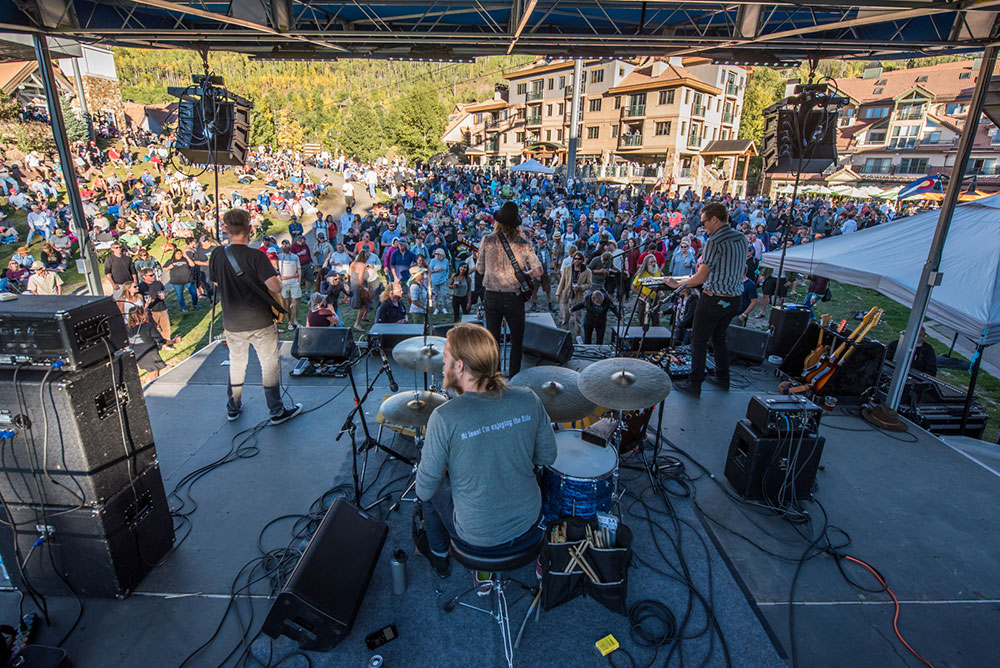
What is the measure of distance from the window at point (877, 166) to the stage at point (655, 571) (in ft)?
167

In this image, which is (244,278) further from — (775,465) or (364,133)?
(364,133)

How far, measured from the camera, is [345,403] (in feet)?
16.9

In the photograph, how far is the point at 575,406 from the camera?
3.38 meters

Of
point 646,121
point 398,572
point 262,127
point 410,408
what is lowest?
point 398,572

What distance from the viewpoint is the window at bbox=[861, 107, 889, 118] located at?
43156 mm

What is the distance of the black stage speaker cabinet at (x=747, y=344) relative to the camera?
638 cm

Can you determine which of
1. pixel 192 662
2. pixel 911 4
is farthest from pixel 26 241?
pixel 911 4

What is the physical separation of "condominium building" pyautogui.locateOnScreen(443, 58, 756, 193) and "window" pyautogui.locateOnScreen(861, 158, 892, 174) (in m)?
11.5

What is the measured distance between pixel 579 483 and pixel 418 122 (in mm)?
42852

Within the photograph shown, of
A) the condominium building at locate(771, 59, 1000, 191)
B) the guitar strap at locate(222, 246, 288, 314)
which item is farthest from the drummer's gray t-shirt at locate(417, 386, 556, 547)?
the condominium building at locate(771, 59, 1000, 191)

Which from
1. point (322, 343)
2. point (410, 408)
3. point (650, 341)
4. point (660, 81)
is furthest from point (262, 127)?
point (410, 408)

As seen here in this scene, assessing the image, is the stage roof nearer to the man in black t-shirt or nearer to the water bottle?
the man in black t-shirt

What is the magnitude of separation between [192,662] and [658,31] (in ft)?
27.0

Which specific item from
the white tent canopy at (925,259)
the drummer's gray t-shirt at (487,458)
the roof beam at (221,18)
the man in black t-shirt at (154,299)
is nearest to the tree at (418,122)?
the man in black t-shirt at (154,299)
